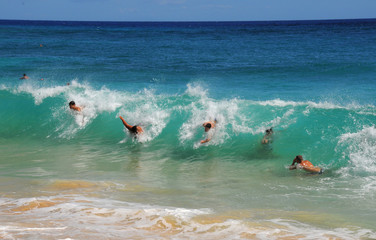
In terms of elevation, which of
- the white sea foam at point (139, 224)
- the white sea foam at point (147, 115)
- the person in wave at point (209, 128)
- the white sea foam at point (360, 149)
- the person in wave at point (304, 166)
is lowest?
the white sea foam at point (139, 224)

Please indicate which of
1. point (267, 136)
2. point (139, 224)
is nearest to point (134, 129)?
point (267, 136)

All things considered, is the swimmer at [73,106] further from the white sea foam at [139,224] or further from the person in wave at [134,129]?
the white sea foam at [139,224]

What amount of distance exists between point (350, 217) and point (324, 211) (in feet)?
1.48

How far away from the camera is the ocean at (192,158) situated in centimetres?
614

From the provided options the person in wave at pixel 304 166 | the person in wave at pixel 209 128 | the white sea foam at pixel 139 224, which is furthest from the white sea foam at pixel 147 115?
the white sea foam at pixel 139 224

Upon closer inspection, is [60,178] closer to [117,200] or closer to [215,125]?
[117,200]

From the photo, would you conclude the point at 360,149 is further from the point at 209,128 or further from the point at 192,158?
the point at 192,158

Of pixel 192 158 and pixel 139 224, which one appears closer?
pixel 139 224

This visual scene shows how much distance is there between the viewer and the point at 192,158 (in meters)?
11.4

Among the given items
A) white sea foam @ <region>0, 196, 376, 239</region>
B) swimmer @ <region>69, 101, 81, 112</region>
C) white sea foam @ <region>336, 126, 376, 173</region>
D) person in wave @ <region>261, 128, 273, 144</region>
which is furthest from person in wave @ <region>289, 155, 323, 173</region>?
swimmer @ <region>69, 101, 81, 112</region>

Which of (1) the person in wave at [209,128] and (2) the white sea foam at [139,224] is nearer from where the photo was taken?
(2) the white sea foam at [139,224]

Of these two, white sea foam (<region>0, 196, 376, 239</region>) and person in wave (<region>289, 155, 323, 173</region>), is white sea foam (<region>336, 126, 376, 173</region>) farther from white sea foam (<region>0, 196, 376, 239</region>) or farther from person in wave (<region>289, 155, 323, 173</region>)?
white sea foam (<region>0, 196, 376, 239</region>)

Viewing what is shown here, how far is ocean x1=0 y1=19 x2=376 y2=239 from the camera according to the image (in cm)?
614

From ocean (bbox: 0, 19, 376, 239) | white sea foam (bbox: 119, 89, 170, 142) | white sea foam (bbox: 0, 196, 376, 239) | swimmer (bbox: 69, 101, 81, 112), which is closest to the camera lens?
white sea foam (bbox: 0, 196, 376, 239)
